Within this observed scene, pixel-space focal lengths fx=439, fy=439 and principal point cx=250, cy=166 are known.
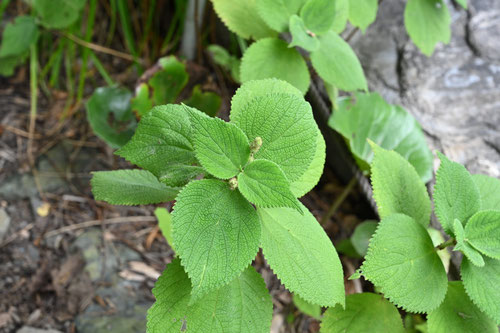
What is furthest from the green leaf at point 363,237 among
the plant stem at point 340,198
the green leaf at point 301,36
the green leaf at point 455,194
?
the green leaf at point 301,36

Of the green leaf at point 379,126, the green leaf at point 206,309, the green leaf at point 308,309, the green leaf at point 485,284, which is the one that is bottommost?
the green leaf at point 308,309

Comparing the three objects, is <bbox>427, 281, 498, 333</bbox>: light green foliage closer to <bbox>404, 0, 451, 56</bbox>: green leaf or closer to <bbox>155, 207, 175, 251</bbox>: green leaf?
<bbox>155, 207, 175, 251</bbox>: green leaf

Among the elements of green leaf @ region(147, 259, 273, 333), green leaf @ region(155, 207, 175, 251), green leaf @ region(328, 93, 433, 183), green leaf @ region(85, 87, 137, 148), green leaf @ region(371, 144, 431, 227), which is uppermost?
green leaf @ region(371, 144, 431, 227)

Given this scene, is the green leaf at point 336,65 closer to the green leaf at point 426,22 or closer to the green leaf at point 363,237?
the green leaf at point 426,22

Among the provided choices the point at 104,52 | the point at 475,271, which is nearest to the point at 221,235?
the point at 475,271

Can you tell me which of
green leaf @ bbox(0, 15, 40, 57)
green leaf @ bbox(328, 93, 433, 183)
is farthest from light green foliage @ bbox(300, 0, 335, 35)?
green leaf @ bbox(0, 15, 40, 57)

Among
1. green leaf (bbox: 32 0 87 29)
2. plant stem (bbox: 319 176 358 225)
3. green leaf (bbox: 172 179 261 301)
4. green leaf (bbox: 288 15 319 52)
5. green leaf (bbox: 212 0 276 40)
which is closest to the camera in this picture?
green leaf (bbox: 172 179 261 301)

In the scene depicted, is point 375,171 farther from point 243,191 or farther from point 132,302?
point 132,302
